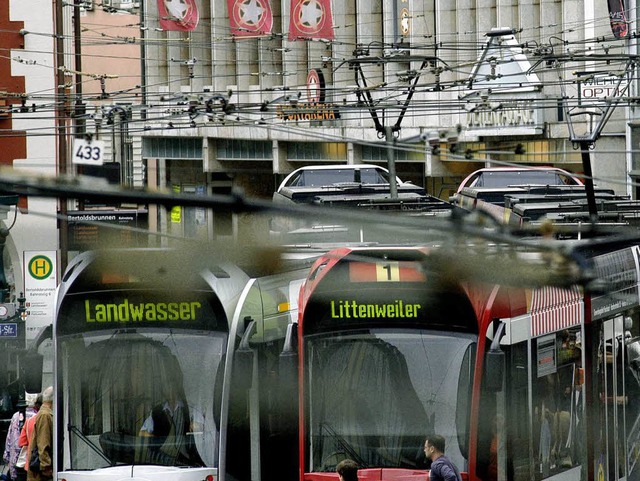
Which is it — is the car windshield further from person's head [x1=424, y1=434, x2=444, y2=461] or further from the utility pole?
person's head [x1=424, y1=434, x2=444, y2=461]

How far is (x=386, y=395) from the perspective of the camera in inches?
498

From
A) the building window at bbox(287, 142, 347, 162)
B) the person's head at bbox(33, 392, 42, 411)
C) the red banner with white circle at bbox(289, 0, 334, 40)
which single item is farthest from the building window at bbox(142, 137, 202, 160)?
the person's head at bbox(33, 392, 42, 411)

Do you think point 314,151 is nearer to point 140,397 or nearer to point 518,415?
point 140,397

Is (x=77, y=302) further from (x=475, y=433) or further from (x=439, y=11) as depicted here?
(x=439, y=11)

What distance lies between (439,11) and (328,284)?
109ft

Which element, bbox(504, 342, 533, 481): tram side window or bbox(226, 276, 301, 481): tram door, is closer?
bbox(504, 342, 533, 481): tram side window

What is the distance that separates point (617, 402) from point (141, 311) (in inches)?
182

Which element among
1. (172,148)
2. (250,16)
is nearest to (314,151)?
(172,148)

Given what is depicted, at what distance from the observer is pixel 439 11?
45.2m

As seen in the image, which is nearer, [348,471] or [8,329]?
[348,471]

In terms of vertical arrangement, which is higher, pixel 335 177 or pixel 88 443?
pixel 335 177

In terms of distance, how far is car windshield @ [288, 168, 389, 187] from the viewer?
1224 inches

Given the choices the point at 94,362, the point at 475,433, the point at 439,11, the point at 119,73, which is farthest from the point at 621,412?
the point at 119,73

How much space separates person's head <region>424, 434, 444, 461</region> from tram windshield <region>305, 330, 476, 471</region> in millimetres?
368
